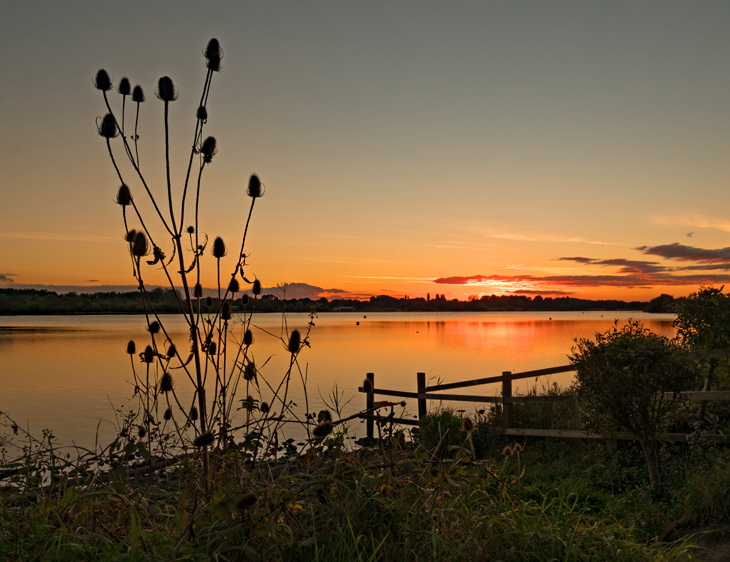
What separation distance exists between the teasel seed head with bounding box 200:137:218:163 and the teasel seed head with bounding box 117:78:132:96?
625 millimetres

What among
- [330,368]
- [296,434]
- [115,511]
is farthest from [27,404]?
[115,511]

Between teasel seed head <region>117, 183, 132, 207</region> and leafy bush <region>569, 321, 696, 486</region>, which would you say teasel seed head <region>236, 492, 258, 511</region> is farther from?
leafy bush <region>569, 321, 696, 486</region>

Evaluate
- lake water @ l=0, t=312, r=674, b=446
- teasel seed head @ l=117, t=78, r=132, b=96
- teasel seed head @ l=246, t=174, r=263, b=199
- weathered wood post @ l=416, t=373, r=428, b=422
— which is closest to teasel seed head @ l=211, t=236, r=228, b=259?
teasel seed head @ l=246, t=174, r=263, b=199

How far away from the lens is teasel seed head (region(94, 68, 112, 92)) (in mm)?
3938

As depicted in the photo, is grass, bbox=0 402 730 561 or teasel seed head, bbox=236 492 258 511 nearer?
teasel seed head, bbox=236 492 258 511

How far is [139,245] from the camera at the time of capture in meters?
3.68

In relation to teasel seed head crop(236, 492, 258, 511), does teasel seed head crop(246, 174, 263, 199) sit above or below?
above

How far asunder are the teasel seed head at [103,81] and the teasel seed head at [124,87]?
0.29 feet

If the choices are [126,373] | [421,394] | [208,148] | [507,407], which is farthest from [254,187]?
[126,373]

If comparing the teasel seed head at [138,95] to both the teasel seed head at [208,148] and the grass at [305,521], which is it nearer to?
the teasel seed head at [208,148]

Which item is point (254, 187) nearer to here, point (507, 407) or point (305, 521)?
point (305, 521)

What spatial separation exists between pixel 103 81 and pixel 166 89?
1.76ft

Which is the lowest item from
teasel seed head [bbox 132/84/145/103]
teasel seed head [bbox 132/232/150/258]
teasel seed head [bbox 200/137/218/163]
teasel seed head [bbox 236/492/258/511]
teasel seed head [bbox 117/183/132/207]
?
teasel seed head [bbox 236/492/258/511]

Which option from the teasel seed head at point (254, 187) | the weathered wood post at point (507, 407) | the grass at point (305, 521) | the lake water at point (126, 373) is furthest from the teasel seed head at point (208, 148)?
the weathered wood post at point (507, 407)
